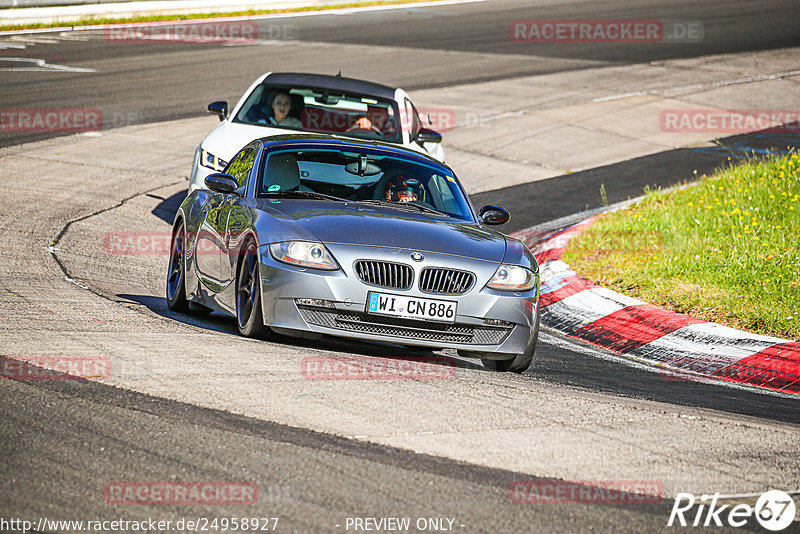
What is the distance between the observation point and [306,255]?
7.09 m

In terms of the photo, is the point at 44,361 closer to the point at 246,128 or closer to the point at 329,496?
the point at 329,496

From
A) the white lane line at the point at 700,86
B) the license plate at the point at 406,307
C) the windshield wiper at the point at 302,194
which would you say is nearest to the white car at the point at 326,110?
the windshield wiper at the point at 302,194

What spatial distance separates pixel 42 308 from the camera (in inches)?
295

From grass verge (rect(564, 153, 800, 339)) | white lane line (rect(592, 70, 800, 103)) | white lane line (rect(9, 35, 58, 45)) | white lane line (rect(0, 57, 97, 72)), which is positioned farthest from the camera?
white lane line (rect(9, 35, 58, 45))

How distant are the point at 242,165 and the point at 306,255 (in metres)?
2.12

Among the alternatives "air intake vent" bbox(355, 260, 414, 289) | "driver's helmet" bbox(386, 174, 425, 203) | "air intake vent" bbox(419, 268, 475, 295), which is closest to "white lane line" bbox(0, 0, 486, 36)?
"driver's helmet" bbox(386, 174, 425, 203)

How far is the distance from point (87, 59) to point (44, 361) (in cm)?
1843

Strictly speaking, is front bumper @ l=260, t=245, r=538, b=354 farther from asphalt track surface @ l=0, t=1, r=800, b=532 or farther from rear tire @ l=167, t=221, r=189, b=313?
rear tire @ l=167, t=221, r=189, b=313

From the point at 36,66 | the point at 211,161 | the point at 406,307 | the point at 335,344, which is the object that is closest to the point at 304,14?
the point at 36,66

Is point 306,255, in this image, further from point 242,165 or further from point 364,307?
point 242,165

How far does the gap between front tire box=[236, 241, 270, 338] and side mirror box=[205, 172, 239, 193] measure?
0.80m

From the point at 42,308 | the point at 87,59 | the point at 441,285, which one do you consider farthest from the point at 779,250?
the point at 87,59

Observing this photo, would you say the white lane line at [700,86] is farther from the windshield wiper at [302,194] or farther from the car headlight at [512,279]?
the car headlight at [512,279]

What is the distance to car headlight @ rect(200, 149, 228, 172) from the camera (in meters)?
12.0
